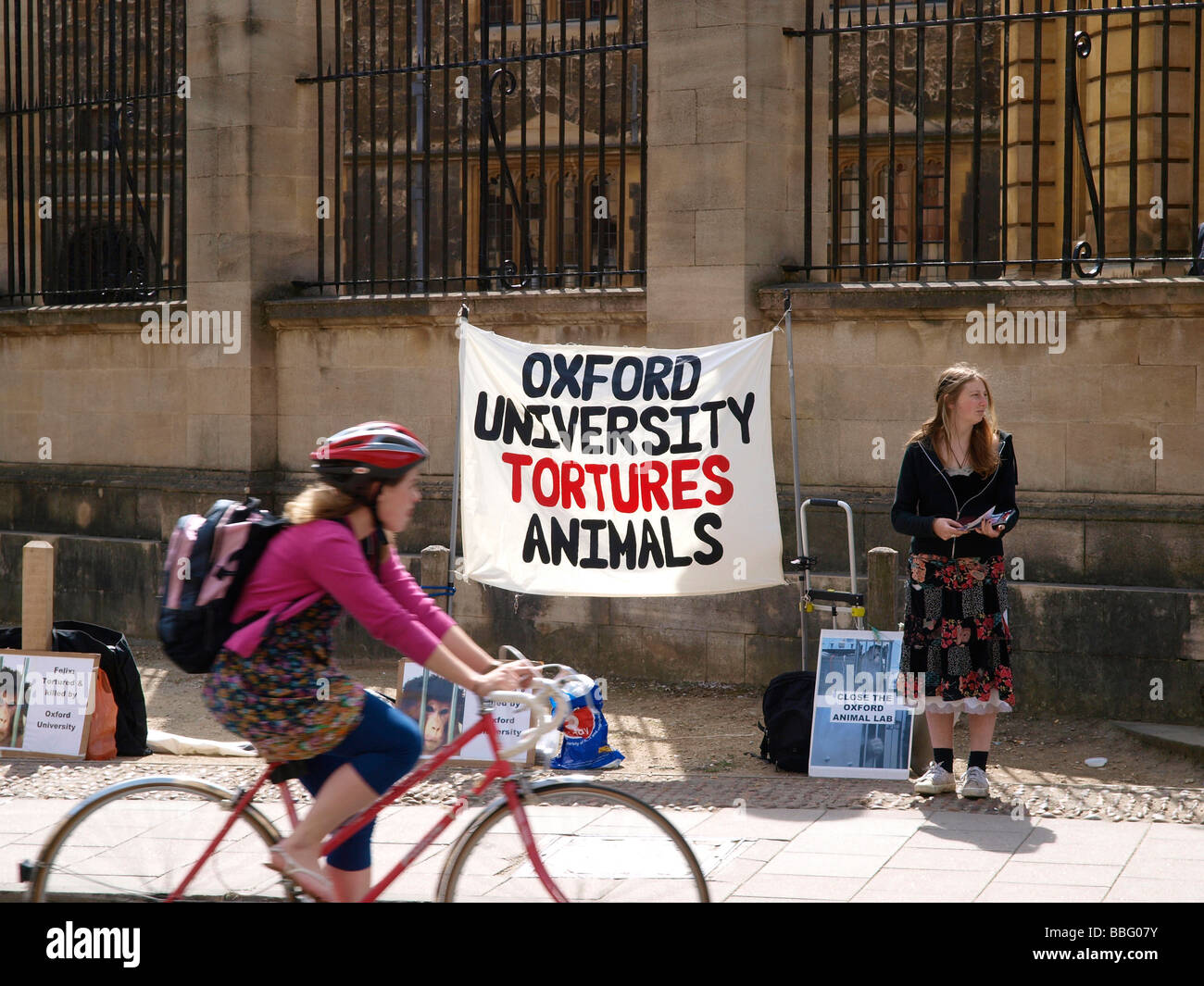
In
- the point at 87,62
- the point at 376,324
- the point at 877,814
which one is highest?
the point at 87,62

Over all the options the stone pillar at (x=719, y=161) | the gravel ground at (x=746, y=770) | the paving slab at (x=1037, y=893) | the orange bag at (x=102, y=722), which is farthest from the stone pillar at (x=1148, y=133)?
the orange bag at (x=102, y=722)

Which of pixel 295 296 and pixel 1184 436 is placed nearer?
pixel 1184 436

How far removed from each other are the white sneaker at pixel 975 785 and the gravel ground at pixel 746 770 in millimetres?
39

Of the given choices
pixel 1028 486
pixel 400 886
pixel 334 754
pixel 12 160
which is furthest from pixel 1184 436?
pixel 12 160

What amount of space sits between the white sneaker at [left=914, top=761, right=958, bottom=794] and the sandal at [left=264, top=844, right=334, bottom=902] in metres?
3.62

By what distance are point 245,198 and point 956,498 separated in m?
6.92

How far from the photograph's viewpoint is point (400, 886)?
554 centimetres

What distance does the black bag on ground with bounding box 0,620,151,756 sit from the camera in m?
8.23

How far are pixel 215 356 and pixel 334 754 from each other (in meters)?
8.32

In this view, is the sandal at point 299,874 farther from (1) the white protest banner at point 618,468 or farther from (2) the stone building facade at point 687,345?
(2) the stone building facade at point 687,345

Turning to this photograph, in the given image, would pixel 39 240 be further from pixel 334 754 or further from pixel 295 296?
pixel 334 754

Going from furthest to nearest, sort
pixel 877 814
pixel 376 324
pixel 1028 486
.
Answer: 1. pixel 376 324
2. pixel 1028 486
3. pixel 877 814

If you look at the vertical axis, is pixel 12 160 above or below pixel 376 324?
above

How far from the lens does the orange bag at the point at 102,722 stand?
26.6ft
